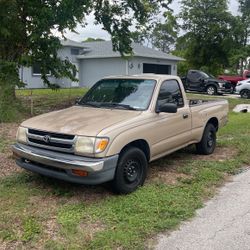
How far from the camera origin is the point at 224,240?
3932 mm

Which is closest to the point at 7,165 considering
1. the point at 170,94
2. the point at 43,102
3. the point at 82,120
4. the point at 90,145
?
the point at 82,120

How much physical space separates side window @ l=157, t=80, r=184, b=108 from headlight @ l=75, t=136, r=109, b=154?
156cm

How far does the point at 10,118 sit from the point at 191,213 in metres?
7.97

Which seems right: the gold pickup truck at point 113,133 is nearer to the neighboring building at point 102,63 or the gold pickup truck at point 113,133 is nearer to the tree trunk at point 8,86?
the tree trunk at point 8,86

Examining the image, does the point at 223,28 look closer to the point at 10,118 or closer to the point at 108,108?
the point at 10,118

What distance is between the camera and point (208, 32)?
36.3 meters

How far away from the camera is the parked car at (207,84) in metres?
25.7

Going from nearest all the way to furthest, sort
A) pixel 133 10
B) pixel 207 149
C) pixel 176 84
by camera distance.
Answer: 1. pixel 176 84
2. pixel 207 149
3. pixel 133 10

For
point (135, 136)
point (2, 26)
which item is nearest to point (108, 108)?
point (135, 136)

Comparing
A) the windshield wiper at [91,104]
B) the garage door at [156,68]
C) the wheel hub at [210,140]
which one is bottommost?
the wheel hub at [210,140]

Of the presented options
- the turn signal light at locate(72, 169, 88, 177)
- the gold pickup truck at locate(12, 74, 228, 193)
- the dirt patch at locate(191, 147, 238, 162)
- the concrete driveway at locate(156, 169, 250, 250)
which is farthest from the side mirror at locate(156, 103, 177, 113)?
the dirt patch at locate(191, 147, 238, 162)

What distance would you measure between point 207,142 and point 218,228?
3.45 meters

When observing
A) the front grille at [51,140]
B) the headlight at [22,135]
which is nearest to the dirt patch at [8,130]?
the headlight at [22,135]

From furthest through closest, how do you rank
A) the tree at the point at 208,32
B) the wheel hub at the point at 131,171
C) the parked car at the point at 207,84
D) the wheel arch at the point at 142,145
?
the tree at the point at 208,32 < the parked car at the point at 207,84 < the wheel arch at the point at 142,145 < the wheel hub at the point at 131,171
